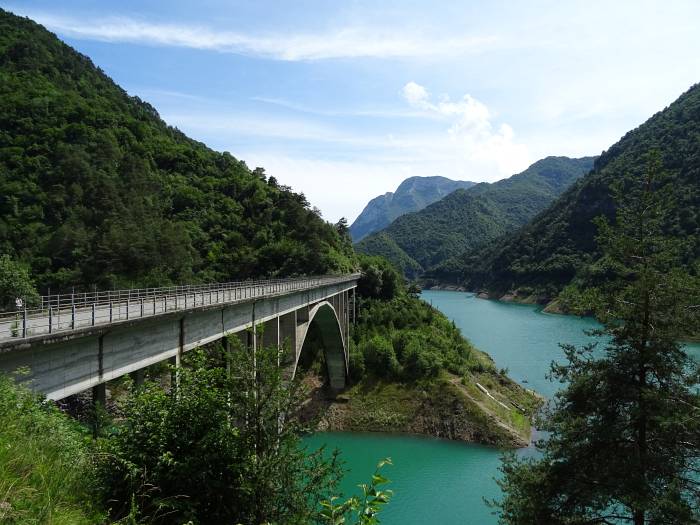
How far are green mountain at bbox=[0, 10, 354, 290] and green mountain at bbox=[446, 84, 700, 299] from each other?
6890 cm

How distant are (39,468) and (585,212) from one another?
15185cm

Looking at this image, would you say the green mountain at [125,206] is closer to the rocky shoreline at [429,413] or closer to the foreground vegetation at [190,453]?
the rocky shoreline at [429,413]

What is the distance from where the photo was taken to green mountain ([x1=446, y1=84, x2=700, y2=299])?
370ft

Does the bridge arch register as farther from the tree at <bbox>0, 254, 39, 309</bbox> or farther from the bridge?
the tree at <bbox>0, 254, 39, 309</bbox>

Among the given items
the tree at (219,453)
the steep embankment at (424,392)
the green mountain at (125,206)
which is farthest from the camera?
the green mountain at (125,206)

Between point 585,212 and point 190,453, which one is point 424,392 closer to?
point 190,453

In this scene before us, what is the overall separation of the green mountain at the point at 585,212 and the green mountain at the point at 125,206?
6890 centimetres

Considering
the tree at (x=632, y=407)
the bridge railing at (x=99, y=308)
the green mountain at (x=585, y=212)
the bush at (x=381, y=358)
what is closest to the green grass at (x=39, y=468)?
the bridge railing at (x=99, y=308)

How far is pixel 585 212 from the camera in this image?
13925 centimetres

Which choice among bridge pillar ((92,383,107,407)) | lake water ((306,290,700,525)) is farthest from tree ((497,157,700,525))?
bridge pillar ((92,383,107,407))

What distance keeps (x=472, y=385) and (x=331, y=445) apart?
12.8 metres

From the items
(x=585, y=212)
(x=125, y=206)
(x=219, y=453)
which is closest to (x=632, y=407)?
(x=219, y=453)

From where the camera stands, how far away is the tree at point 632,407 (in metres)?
11.6

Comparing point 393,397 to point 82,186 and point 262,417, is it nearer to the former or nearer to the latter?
point 262,417
